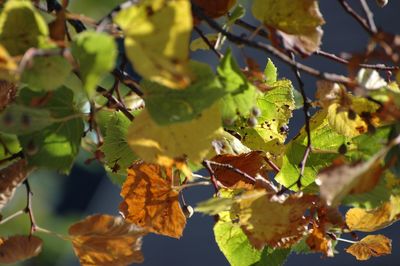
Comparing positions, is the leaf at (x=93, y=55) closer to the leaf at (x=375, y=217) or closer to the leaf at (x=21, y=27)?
the leaf at (x=21, y=27)

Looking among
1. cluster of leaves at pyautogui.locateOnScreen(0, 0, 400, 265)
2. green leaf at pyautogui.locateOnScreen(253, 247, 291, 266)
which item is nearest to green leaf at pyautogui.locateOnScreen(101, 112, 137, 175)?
cluster of leaves at pyautogui.locateOnScreen(0, 0, 400, 265)

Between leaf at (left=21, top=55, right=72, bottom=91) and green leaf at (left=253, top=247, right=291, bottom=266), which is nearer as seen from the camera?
leaf at (left=21, top=55, right=72, bottom=91)

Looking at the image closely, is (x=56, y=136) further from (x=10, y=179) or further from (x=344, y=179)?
(x=344, y=179)

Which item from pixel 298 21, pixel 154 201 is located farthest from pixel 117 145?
pixel 298 21

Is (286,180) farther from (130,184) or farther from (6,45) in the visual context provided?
(6,45)

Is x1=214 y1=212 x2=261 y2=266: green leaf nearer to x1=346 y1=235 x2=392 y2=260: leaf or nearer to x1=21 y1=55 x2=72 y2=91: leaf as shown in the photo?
x1=346 y1=235 x2=392 y2=260: leaf

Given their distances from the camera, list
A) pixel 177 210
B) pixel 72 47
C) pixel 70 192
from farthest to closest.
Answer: pixel 70 192, pixel 177 210, pixel 72 47

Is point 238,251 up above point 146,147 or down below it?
below

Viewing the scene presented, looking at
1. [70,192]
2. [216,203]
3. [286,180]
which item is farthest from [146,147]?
[70,192]
